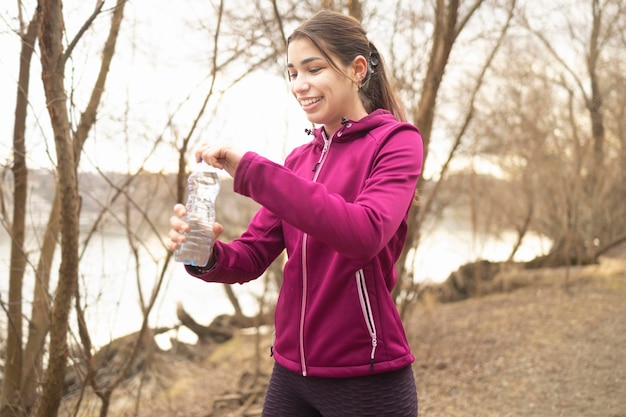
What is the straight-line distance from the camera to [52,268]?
3848 mm

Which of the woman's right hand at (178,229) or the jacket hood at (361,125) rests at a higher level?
the jacket hood at (361,125)

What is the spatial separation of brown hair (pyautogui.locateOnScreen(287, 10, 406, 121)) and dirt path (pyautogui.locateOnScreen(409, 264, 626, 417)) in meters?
3.22

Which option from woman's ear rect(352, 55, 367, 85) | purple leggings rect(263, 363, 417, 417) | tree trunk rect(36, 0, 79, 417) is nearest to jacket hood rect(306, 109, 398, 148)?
woman's ear rect(352, 55, 367, 85)

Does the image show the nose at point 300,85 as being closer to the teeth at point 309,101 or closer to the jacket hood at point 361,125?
the teeth at point 309,101

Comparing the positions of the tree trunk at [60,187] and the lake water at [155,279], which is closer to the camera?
the tree trunk at [60,187]

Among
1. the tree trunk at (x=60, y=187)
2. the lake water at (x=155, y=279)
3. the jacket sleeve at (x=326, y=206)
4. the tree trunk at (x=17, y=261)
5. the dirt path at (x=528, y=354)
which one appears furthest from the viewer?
the dirt path at (x=528, y=354)

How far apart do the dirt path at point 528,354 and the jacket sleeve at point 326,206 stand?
342 centimetres

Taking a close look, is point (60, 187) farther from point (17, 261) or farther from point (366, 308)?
point (366, 308)

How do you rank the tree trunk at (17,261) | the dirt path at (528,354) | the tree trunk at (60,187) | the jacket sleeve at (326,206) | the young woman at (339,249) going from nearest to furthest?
1. the jacket sleeve at (326,206)
2. the young woman at (339,249)
3. the tree trunk at (60,187)
4. the tree trunk at (17,261)
5. the dirt path at (528,354)

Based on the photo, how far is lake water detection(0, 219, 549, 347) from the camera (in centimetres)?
359

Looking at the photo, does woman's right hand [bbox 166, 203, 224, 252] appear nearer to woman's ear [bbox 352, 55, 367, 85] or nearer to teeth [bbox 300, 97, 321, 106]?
teeth [bbox 300, 97, 321, 106]

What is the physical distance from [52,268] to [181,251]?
2681 mm

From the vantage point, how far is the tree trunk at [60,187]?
8.07 ft

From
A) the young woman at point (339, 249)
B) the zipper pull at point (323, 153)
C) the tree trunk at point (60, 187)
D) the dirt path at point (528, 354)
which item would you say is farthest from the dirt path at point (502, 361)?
the zipper pull at point (323, 153)
